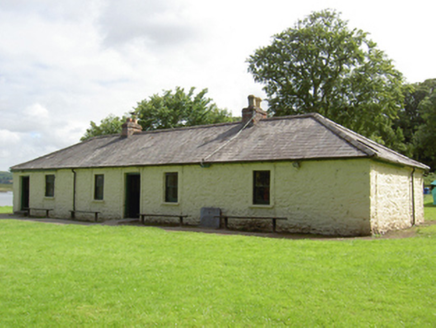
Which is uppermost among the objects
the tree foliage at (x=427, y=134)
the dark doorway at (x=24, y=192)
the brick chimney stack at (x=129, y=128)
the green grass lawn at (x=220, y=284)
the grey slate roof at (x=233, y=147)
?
the tree foliage at (x=427, y=134)

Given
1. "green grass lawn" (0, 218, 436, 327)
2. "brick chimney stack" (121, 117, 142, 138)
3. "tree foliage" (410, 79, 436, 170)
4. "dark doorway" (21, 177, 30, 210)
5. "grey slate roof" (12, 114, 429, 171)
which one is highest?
"tree foliage" (410, 79, 436, 170)

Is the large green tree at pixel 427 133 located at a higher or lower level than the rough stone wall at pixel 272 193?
higher

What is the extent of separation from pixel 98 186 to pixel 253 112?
30.8ft

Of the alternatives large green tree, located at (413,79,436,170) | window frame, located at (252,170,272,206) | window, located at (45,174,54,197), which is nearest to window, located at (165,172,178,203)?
window frame, located at (252,170,272,206)

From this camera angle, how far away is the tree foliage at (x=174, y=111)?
41781 mm

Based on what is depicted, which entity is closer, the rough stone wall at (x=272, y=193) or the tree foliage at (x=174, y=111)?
the rough stone wall at (x=272, y=193)

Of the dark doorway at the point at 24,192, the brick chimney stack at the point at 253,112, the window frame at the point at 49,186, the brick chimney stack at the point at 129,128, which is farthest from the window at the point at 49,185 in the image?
the brick chimney stack at the point at 253,112

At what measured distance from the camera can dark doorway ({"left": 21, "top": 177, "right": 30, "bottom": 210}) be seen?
86.6 feet

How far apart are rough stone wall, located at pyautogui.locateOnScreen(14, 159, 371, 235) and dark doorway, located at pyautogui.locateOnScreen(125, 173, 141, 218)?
313mm

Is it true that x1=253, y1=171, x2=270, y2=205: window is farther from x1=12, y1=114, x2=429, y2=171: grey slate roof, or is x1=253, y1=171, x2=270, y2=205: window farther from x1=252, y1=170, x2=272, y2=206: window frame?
x1=12, y1=114, x2=429, y2=171: grey slate roof

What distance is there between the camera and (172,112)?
4191 centimetres

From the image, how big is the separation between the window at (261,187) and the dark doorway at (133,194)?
7094 mm

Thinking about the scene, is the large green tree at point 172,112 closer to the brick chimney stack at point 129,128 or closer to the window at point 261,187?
the brick chimney stack at point 129,128

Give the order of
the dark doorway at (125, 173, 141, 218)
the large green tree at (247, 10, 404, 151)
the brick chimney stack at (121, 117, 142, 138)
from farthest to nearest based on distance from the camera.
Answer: the large green tree at (247, 10, 404, 151)
the brick chimney stack at (121, 117, 142, 138)
the dark doorway at (125, 173, 141, 218)
